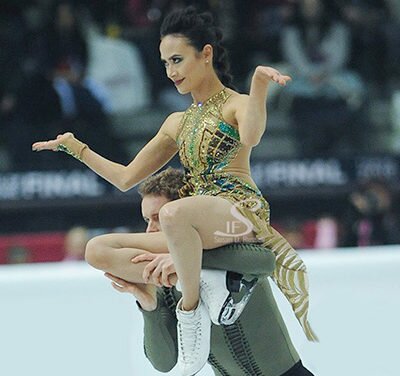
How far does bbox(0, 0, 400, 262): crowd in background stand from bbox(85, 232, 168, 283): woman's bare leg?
3712 mm

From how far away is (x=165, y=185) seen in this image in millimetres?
2887

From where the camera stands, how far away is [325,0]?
7.34m

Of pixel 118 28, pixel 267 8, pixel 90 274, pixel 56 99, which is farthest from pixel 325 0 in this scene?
pixel 90 274

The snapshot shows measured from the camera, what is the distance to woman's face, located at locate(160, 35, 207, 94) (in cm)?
271

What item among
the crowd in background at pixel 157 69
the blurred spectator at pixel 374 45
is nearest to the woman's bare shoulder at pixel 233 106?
the crowd in background at pixel 157 69

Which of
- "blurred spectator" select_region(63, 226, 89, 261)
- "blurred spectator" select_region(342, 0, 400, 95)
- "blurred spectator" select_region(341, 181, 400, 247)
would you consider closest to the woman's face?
"blurred spectator" select_region(63, 226, 89, 261)

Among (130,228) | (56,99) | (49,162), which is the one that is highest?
(56,99)

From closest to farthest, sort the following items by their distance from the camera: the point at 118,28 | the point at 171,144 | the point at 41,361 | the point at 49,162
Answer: the point at 171,144, the point at 41,361, the point at 49,162, the point at 118,28

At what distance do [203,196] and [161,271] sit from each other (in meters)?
0.23

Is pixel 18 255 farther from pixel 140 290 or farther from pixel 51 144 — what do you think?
pixel 140 290

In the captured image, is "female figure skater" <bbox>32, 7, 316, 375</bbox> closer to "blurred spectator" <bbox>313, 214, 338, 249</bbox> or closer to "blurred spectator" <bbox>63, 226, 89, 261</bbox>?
"blurred spectator" <bbox>63, 226, 89, 261</bbox>

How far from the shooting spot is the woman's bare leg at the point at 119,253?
2.66 metres

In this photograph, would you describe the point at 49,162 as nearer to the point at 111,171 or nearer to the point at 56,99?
the point at 56,99

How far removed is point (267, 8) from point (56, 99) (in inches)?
70.9
